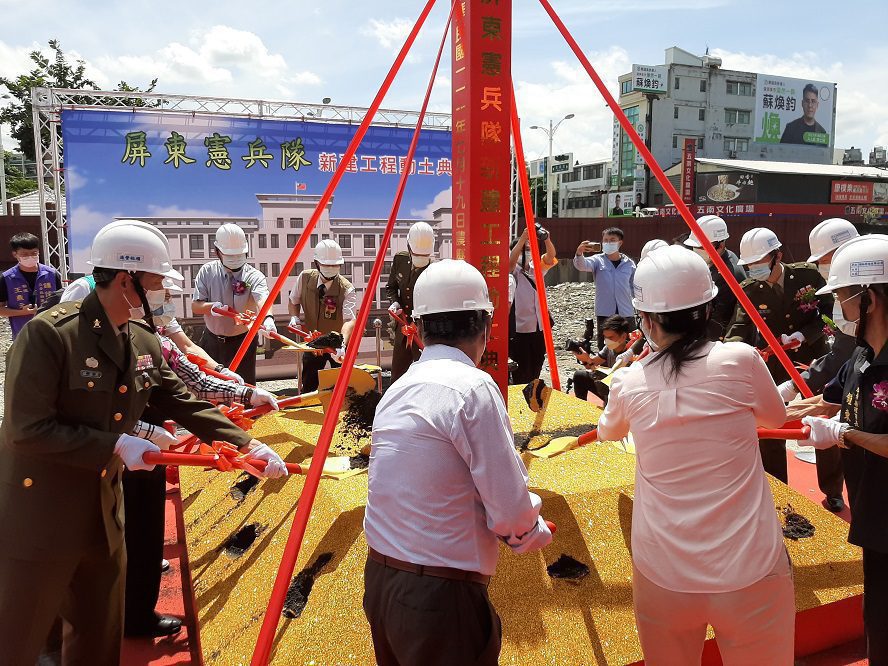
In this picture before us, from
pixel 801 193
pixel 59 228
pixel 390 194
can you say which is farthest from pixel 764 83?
pixel 59 228

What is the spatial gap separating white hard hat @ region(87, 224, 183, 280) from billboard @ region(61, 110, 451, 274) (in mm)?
6285

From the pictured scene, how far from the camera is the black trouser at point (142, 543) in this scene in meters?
2.95

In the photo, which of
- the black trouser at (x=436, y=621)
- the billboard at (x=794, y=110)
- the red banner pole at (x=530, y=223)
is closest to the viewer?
the black trouser at (x=436, y=621)

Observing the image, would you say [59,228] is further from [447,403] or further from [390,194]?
[447,403]

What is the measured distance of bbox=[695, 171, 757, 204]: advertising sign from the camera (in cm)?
2962

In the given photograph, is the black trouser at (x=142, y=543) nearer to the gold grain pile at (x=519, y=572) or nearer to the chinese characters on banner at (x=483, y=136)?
the gold grain pile at (x=519, y=572)

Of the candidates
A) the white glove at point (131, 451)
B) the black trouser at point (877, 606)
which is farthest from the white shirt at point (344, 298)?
the black trouser at point (877, 606)

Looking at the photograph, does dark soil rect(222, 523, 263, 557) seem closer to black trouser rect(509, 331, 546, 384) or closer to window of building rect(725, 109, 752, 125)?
black trouser rect(509, 331, 546, 384)

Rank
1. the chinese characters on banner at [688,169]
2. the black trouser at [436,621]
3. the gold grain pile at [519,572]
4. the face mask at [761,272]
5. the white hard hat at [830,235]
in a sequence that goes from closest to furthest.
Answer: the black trouser at [436,621], the gold grain pile at [519,572], the white hard hat at [830,235], the face mask at [761,272], the chinese characters on banner at [688,169]

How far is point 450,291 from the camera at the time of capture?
1676 mm

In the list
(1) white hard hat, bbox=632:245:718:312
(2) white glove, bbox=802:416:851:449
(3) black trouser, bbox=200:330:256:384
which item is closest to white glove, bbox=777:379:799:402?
(2) white glove, bbox=802:416:851:449

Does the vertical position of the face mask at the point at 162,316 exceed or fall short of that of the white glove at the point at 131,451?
it exceeds it

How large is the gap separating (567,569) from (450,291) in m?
1.67

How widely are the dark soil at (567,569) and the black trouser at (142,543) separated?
72.7 inches
